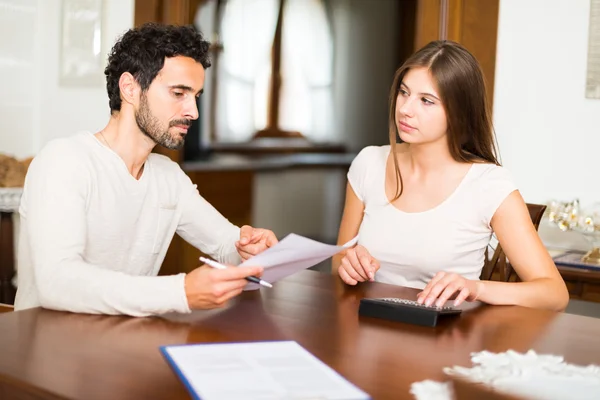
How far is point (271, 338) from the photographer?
1532 mm

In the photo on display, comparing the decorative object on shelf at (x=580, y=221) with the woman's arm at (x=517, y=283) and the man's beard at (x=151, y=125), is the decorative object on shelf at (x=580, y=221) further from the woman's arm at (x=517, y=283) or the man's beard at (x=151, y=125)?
the man's beard at (x=151, y=125)

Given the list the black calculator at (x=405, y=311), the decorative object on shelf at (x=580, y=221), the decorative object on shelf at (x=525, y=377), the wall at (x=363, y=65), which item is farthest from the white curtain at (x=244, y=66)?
the decorative object on shelf at (x=525, y=377)

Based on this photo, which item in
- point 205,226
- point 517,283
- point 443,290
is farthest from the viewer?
point 205,226

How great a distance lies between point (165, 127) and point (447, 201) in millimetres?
866

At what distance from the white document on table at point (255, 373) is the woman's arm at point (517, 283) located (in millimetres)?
590

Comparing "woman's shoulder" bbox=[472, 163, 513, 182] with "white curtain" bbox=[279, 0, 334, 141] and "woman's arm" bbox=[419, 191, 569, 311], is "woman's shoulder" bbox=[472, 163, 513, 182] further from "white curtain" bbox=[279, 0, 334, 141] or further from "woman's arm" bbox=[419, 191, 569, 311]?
"white curtain" bbox=[279, 0, 334, 141]

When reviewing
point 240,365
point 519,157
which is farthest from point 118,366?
point 519,157

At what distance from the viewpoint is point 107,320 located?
162cm

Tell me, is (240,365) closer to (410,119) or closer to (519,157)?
(410,119)

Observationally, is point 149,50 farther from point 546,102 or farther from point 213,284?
point 546,102

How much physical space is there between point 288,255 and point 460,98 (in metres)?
1.00

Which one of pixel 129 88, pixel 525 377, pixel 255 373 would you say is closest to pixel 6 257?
pixel 129 88

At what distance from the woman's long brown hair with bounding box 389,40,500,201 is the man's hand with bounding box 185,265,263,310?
3.33 feet

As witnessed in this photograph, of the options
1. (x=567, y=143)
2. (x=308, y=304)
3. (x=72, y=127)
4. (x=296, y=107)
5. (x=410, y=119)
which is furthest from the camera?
(x=296, y=107)
